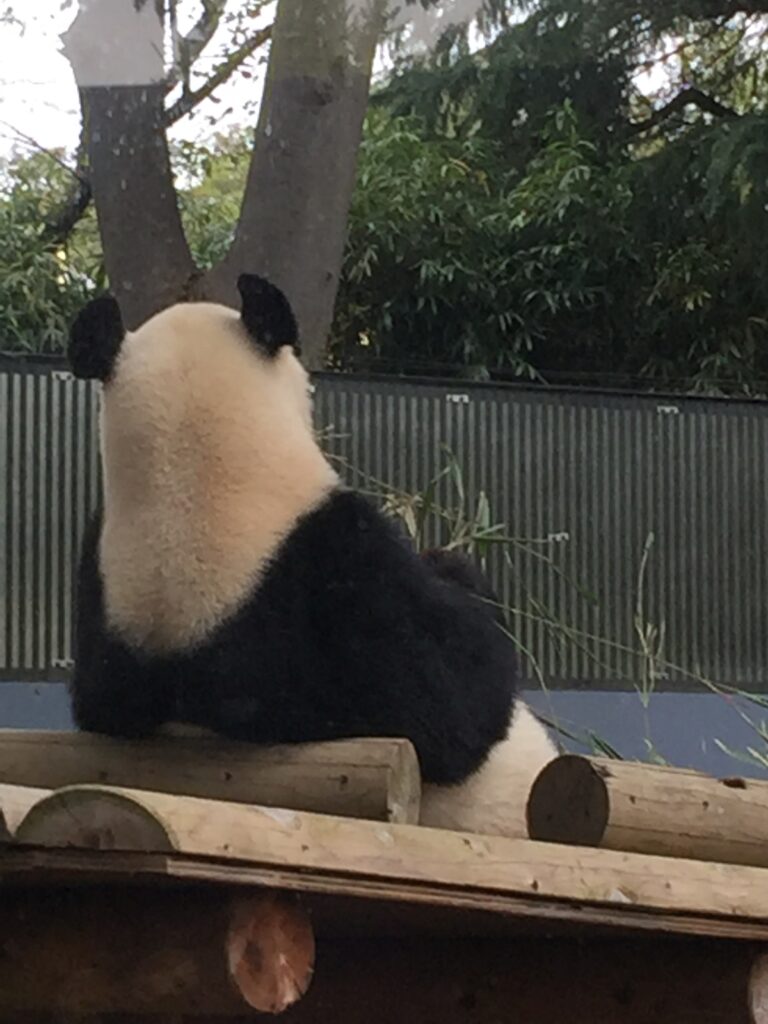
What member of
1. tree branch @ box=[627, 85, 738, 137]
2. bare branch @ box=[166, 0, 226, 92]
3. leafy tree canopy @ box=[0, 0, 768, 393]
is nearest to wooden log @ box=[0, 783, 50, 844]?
bare branch @ box=[166, 0, 226, 92]

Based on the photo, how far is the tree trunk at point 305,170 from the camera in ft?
9.22

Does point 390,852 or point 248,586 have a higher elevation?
point 248,586

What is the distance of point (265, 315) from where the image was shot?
1866mm

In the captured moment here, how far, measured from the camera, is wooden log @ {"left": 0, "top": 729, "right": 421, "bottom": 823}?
1.62 m

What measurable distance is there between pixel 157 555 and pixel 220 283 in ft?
3.49

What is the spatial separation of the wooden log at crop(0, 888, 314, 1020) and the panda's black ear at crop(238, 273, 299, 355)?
668 mm

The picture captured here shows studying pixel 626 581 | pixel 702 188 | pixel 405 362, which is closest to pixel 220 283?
pixel 626 581

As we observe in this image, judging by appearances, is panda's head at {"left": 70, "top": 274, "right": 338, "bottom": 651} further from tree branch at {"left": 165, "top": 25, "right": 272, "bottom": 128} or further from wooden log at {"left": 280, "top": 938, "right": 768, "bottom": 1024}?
tree branch at {"left": 165, "top": 25, "right": 272, "bottom": 128}

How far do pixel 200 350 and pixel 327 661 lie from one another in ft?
1.23

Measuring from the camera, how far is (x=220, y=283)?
277 cm

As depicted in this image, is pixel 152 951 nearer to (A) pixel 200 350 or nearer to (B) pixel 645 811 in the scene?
(B) pixel 645 811

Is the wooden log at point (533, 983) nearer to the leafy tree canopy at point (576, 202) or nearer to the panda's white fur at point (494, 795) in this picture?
the panda's white fur at point (494, 795)

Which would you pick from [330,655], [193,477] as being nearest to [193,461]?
[193,477]

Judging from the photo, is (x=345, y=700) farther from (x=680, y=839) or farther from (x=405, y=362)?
(x=405, y=362)
